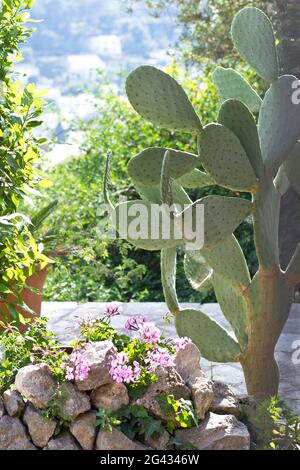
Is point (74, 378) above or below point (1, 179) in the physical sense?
below

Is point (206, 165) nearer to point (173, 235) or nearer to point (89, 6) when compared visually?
point (173, 235)

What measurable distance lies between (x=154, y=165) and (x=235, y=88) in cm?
73

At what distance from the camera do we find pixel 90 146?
779 cm

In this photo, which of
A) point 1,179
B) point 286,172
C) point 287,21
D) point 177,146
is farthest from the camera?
Answer: point 177,146

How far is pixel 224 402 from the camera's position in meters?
2.61

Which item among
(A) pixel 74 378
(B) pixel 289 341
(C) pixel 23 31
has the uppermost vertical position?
(C) pixel 23 31

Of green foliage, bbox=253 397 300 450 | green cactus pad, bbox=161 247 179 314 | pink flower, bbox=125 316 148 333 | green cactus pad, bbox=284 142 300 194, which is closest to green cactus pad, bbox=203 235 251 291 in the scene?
green cactus pad, bbox=161 247 179 314

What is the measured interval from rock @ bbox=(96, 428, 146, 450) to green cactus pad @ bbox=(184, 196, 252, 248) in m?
0.85

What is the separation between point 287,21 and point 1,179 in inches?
134

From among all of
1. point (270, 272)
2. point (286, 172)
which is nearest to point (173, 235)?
point (270, 272)

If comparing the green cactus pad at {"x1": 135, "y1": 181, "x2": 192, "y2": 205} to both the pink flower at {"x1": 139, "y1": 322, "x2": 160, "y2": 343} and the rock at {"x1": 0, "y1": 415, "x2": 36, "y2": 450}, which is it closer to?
the pink flower at {"x1": 139, "y1": 322, "x2": 160, "y2": 343}

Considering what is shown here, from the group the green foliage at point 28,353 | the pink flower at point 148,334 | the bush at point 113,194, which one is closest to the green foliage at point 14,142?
the green foliage at point 28,353

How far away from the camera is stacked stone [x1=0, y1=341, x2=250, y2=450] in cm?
234

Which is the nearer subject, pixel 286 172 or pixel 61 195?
pixel 286 172
